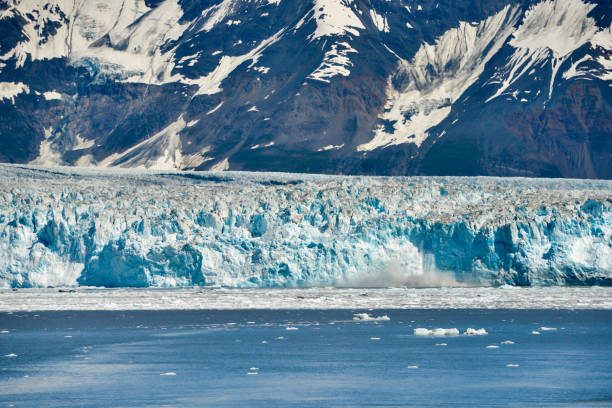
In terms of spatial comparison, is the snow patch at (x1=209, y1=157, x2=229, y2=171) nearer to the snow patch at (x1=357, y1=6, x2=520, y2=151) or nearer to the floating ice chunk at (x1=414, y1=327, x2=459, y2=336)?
the snow patch at (x1=357, y1=6, x2=520, y2=151)

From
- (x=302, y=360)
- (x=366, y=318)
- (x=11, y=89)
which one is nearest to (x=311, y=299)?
(x=366, y=318)

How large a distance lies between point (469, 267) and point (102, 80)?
315 ft

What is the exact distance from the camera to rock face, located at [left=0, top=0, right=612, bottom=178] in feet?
326

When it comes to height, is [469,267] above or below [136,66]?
below

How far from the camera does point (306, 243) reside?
3909 cm

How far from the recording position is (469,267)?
39.1 metres

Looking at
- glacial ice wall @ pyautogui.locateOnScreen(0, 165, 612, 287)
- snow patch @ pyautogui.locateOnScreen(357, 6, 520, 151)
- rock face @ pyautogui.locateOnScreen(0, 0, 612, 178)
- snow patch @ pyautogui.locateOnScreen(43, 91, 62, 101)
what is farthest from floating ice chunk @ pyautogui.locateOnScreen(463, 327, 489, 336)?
snow patch @ pyautogui.locateOnScreen(43, 91, 62, 101)

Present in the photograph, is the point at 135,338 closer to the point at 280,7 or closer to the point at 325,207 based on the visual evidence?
the point at 325,207

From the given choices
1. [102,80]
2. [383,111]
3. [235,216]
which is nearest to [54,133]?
[102,80]

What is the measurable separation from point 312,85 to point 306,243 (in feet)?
238

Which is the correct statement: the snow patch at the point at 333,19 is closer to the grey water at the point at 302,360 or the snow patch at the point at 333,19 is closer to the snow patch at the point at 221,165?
the snow patch at the point at 221,165

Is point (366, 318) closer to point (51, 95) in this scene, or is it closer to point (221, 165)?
point (221, 165)

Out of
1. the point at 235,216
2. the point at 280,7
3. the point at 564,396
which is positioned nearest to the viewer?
the point at 564,396

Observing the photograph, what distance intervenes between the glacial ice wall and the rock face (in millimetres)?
58113
